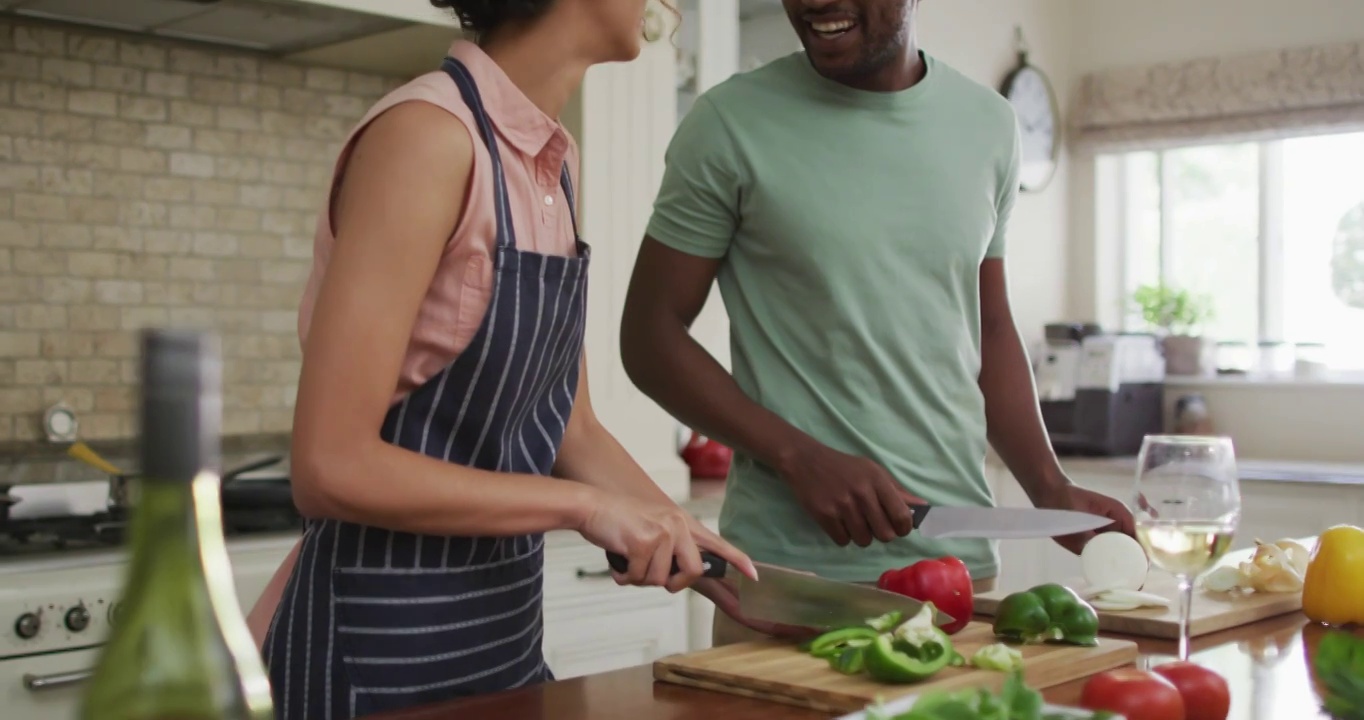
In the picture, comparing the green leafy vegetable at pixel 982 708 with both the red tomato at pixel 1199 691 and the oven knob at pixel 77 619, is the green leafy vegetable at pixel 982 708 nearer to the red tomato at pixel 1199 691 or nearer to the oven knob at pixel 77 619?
the red tomato at pixel 1199 691

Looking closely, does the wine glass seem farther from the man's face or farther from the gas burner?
the gas burner

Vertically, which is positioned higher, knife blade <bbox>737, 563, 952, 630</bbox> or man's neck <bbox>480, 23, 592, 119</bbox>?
man's neck <bbox>480, 23, 592, 119</bbox>

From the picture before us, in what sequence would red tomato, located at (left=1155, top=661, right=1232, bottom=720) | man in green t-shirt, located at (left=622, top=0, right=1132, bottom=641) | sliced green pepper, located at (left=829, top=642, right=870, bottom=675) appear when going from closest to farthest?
red tomato, located at (left=1155, top=661, right=1232, bottom=720) < sliced green pepper, located at (left=829, top=642, right=870, bottom=675) < man in green t-shirt, located at (left=622, top=0, right=1132, bottom=641)

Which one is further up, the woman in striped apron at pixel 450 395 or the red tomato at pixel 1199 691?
the woman in striped apron at pixel 450 395

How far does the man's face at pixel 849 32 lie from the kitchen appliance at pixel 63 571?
1.24m

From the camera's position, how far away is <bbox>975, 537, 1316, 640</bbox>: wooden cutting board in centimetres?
146

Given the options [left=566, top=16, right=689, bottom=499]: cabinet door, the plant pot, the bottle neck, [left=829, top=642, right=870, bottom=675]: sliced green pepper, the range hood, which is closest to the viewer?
the bottle neck

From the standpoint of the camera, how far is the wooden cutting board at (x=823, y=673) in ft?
3.67

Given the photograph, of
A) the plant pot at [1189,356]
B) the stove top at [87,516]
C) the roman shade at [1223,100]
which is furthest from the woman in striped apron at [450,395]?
the plant pot at [1189,356]

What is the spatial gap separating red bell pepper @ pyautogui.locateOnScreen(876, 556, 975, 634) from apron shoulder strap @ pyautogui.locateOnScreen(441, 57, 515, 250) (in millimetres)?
474

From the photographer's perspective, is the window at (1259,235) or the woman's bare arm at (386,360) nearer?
the woman's bare arm at (386,360)

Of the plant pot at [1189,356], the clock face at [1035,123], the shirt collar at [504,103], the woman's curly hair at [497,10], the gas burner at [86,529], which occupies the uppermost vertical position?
the clock face at [1035,123]

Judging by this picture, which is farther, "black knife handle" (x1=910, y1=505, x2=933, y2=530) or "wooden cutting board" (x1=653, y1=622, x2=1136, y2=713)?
"black knife handle" (x1=910, y1=505, x2=933, y2=530)

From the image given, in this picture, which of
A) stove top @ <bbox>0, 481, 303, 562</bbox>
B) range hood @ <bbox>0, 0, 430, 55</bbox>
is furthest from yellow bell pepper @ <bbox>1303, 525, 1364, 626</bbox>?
range hood @ <bbox>0, 0, 430, 55</bbox>
